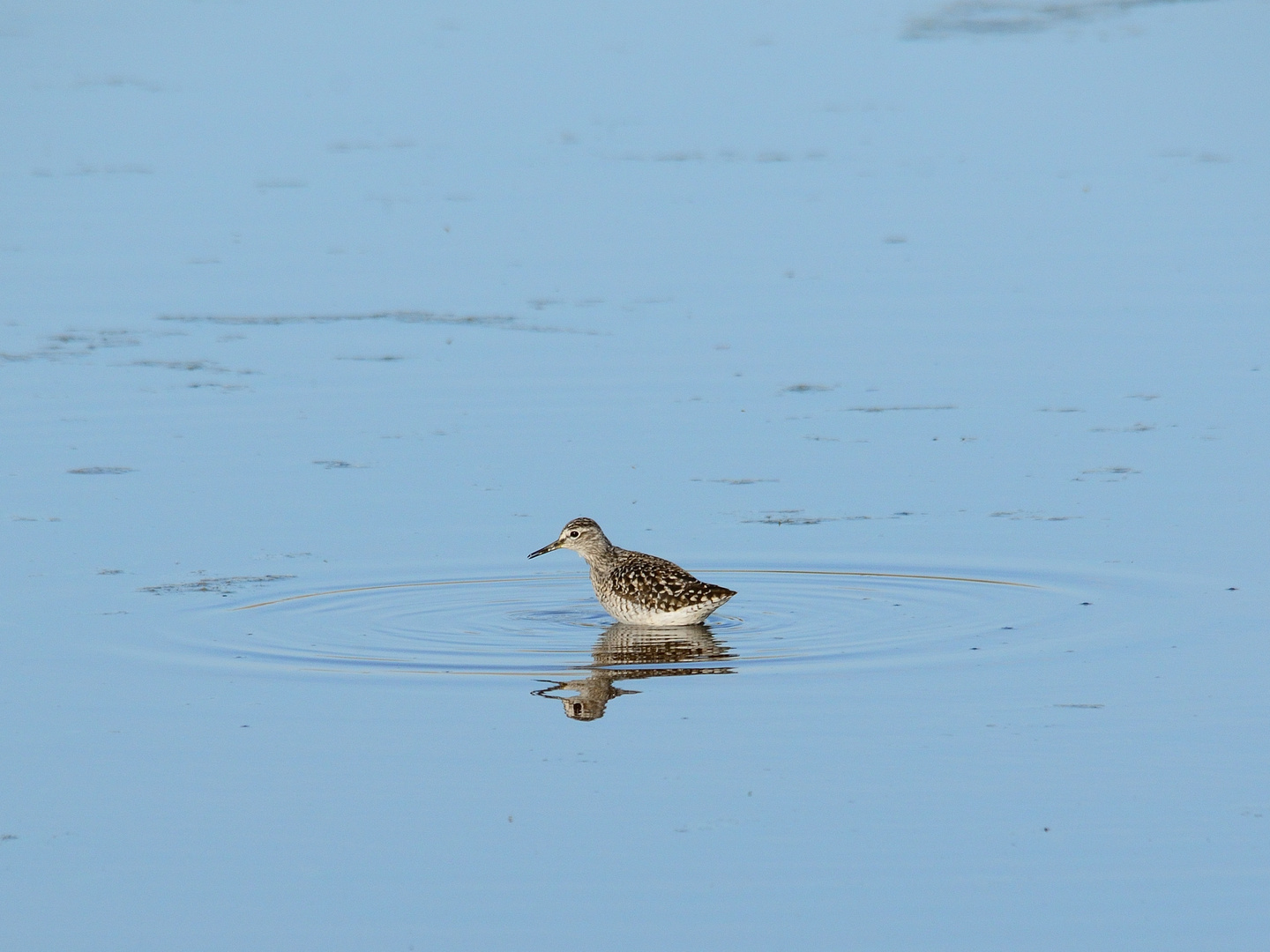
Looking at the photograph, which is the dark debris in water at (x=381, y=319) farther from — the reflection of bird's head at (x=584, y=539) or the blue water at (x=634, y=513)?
the reflection of bird's head at (x=584, y=539)

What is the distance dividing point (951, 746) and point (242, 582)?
4326mm

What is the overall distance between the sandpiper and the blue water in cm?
21

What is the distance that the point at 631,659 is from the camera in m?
10.2

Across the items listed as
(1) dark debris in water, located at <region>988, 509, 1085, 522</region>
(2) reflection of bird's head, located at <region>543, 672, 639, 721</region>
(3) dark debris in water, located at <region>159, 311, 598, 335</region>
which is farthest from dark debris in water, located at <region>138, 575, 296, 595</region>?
(3) dark debris in water, located at <region>159, 311, 598, 335</region>

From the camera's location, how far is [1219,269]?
1764cm

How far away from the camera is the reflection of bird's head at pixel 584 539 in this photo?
1144cm

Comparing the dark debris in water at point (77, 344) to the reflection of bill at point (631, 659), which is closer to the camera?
the reflection of bill at point (631, 659)

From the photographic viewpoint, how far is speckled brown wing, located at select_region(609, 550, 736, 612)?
1057 centimetres

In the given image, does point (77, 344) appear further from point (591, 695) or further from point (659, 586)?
point (591, 695)

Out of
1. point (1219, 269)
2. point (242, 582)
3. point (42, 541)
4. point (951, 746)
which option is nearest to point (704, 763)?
point (951, 746)

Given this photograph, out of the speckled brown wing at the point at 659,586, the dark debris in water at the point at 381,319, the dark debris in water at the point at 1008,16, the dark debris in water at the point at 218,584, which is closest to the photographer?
the speckled brown wing at the point at 659,586

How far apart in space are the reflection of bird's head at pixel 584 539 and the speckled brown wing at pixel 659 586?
36 cm

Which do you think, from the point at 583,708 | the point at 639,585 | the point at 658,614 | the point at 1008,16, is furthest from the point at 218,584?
the point at 1008,16

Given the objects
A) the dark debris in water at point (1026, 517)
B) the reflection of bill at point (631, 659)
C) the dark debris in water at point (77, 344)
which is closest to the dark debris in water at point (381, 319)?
the dark debris in water at point (77, 344)
